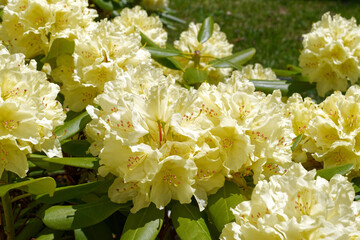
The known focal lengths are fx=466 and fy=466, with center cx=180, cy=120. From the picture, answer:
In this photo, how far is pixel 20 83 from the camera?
4.04 ft

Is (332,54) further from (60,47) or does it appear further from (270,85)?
(60,47)

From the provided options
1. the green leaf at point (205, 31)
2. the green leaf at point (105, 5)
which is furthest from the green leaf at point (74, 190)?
the green leaf at point (105, 5)

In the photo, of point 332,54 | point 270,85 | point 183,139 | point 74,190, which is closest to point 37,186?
point 74,190

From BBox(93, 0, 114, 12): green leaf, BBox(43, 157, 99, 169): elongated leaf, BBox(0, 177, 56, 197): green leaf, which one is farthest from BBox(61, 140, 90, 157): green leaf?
BBox(93, 0, 114, 12): green leaf

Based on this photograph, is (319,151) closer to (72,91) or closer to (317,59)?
(317,59)

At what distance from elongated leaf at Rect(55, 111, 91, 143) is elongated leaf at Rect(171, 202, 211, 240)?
0.42 meters

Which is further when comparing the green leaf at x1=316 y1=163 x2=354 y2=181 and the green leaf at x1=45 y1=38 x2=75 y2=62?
the green leaf at x1=45 y1=38 x2=75 y2=62

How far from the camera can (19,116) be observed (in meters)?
1.19

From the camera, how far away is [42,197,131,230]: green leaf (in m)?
1.24

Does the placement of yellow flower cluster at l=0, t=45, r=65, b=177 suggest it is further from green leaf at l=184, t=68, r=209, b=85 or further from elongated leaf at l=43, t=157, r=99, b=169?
green leaf at l=184, t=68, r=209, b=85

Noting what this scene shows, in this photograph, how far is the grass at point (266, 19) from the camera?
5354mm

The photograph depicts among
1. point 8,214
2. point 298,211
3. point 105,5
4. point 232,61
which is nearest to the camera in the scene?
point 298,211

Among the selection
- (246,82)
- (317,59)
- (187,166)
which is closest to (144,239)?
(187,166)

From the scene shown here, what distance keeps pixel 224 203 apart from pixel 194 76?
0.76 meters
